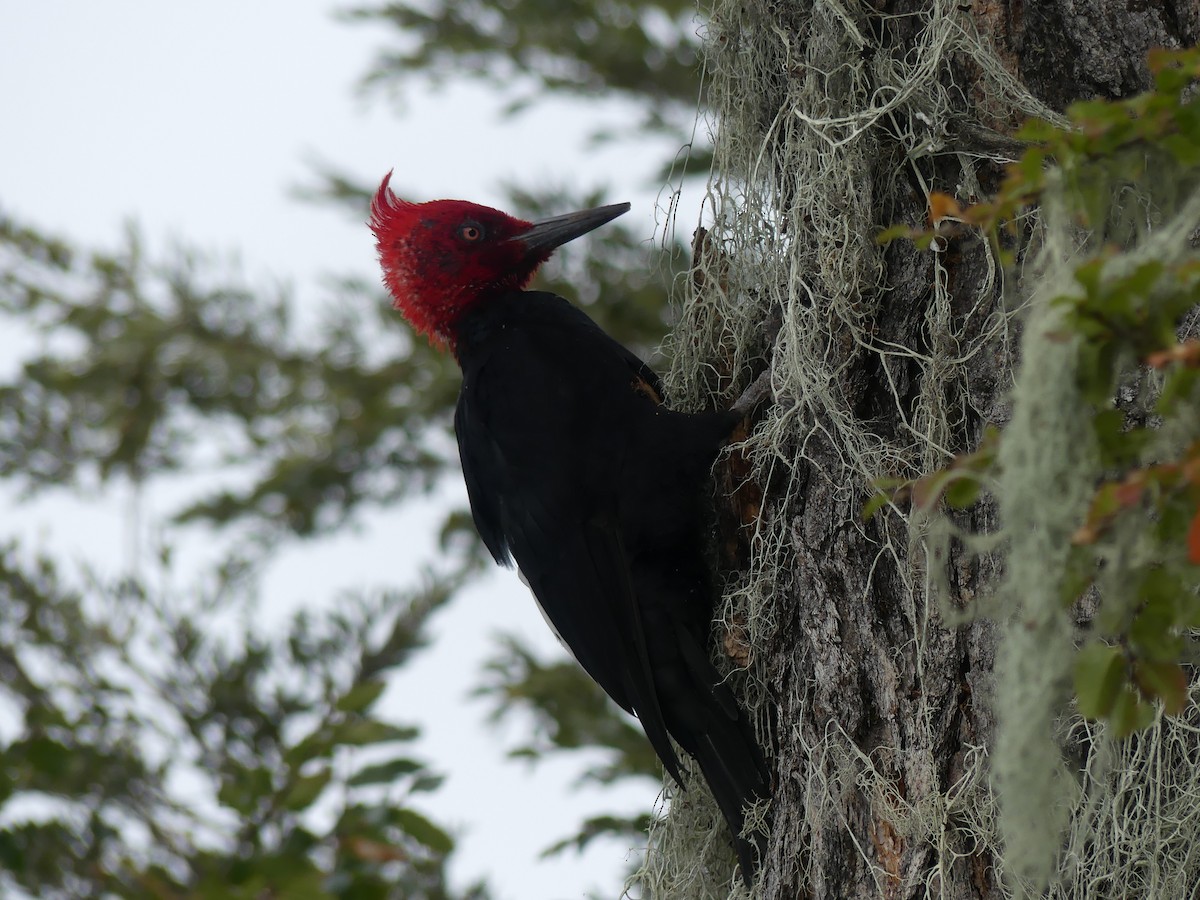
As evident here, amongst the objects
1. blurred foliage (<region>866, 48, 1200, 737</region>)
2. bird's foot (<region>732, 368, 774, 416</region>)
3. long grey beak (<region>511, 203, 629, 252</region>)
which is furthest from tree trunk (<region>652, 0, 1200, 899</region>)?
long grey beak (<region>511, 203, 629, 252</region>)

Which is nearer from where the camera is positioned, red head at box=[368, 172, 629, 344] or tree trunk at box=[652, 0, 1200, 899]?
tree trunk at box=[652, 0, 1200, 899]

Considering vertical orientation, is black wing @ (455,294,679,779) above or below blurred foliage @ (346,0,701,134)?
below

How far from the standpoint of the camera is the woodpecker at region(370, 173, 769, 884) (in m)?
2.20

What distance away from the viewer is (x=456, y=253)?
292 centimetres

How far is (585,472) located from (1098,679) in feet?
5.35

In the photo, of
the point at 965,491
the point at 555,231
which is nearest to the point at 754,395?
the point at 555,231

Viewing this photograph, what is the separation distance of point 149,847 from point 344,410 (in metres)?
1.69

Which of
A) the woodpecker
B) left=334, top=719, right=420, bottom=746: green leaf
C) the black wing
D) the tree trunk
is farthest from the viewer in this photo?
the black wing

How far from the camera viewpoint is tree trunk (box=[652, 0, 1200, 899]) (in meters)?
1.76

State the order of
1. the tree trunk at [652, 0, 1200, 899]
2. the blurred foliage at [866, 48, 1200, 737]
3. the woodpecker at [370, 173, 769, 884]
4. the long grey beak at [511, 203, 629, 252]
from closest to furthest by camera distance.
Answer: the blurred foliage at [866, 48, 1200, 737]
the tree trunk at [652, 0, 1200, 899]
the woodpecker at [370, 173, 769, 884]
the long grey beak at [511, 203, 629, 252]

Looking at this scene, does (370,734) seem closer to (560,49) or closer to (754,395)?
(754,395)

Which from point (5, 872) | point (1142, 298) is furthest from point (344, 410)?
point (1142, 298)

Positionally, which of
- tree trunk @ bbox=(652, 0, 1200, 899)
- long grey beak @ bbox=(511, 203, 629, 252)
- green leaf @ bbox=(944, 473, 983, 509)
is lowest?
green leaf @ bbox=(944, 473, 983, 509)

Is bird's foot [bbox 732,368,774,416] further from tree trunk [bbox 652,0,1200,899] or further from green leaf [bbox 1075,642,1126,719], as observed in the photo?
green leaf [bbox 1075,642,1126,719]
